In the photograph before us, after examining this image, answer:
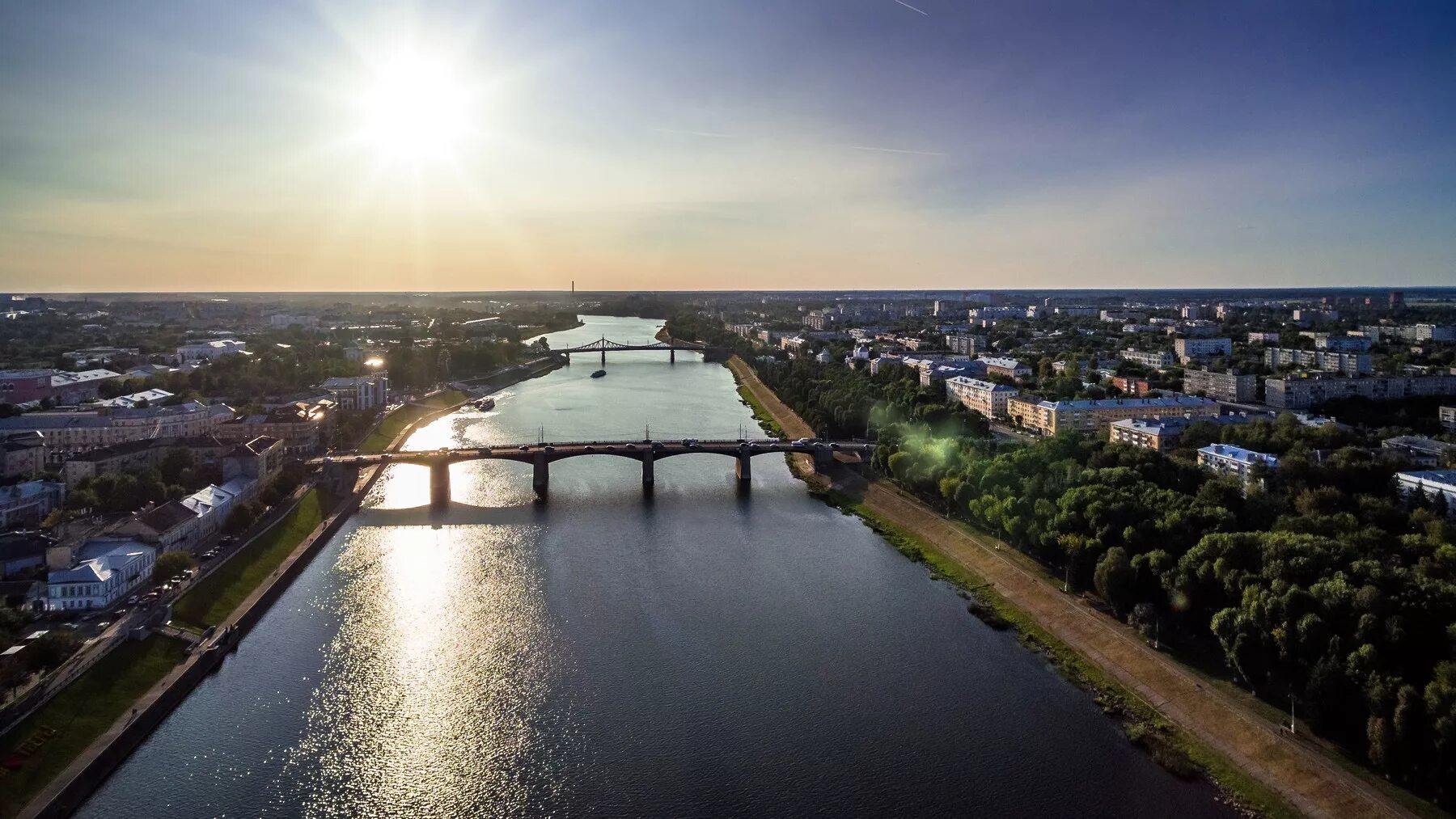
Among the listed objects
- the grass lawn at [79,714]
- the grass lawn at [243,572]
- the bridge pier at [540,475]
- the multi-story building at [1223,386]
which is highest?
the multi-story building at [1223,386]

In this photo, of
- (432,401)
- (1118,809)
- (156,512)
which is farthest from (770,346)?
(1118,809)

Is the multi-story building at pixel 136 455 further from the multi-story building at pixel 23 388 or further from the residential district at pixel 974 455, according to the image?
the multi-story building at pixel 23 388

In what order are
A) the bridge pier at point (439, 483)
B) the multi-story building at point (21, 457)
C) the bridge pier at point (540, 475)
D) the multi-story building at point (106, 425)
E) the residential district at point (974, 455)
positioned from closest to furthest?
the residential district at point (974, 455)
the multi-story building at point (21, 457)
the bridge pier at point (439, 483)
the bridge pier at point (540, 475)
the multi-story building at point (106, 425)

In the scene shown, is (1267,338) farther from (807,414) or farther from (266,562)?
(266,562)

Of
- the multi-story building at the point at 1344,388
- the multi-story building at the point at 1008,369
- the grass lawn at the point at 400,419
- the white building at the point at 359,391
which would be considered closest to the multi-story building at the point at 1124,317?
the multi-story building at the point at 1008,369

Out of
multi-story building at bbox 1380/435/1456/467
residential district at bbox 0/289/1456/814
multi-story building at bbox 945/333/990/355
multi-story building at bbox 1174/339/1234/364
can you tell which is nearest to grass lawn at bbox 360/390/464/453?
residential district at bbox 0/289/1456/814

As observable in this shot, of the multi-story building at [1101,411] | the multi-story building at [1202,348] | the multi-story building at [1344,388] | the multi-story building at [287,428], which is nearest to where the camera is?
the multi-story building at [287,428]

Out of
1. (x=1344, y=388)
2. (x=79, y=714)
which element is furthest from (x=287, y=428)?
(x=1344, y=388)
